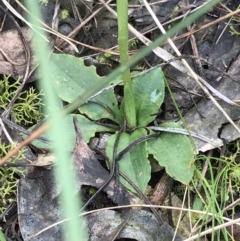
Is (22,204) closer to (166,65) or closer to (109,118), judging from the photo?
(109,118)

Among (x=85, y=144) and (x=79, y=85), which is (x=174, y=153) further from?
(x=79, y=85)

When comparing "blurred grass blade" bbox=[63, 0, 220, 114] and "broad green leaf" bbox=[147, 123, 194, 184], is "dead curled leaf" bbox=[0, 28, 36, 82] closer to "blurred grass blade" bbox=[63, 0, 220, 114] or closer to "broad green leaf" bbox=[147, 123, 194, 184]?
"broad green leaf" bbox=[147, 123, 194, 184]

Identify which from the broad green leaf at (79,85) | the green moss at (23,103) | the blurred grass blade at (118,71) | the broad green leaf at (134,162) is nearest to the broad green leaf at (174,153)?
the broad green leaf at (134,162)

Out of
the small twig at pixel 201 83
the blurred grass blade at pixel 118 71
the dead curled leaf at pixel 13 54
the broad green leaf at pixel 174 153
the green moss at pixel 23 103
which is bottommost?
the broad green leaf at pixel 174 153

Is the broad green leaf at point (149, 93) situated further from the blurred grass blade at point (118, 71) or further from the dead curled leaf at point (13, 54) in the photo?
the blurred grass blade at point (118, 71)

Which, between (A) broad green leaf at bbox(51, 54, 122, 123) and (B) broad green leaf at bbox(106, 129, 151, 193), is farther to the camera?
(A) broad green leaf at bbox(51, 54, 122, 123)

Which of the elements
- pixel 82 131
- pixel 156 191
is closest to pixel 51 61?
pixel 82 131

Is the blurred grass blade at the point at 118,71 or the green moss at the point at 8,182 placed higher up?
the blurred grass blade at the point at 118,71

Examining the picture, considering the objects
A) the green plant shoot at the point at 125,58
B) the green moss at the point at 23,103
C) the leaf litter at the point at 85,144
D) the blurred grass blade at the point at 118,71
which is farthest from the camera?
the green moss at the point at 23,103

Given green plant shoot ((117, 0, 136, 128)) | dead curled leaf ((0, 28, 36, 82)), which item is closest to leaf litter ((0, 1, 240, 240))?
dead curled leaf ((0, 28, 36, 82))
